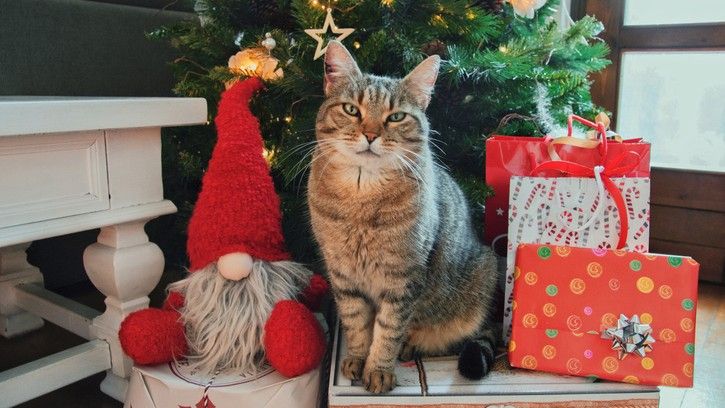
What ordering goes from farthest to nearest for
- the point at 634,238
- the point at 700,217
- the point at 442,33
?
the point at 700,217 < the point at 442,33 < the point at 634,238

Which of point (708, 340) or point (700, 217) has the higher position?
point (700, 217)

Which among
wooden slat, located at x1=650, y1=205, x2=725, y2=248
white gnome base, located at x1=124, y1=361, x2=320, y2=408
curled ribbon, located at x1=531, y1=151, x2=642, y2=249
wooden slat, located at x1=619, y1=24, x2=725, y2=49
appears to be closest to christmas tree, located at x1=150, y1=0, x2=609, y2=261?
curled ribbon, located at x1=531, y1=151, x2=642, y2=249

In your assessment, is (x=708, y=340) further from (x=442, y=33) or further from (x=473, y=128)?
(x=442, y=33)

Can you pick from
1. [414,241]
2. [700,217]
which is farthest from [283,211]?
[700,217]

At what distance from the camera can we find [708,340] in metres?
1.37

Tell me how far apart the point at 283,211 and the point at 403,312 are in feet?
1.32

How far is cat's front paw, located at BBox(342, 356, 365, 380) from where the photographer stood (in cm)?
91

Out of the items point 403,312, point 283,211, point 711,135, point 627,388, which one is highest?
point 711,135

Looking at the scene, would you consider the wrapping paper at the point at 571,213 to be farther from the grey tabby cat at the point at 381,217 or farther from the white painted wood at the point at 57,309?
the white painted wood at the point at 57,309

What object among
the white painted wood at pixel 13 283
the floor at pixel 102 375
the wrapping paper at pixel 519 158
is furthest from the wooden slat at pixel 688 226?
the white painted wood at pixel 13 283

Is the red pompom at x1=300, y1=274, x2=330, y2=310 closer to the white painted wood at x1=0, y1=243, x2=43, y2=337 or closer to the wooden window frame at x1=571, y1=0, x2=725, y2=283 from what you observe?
the white painted wood at x1=0, y1=243, x2=43, y2=337

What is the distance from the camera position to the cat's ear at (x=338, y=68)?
0.90 m

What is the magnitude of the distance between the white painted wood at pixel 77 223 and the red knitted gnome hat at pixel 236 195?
79mm

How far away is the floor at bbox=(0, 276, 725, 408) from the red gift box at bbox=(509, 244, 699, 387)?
316 millimetres
